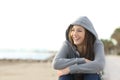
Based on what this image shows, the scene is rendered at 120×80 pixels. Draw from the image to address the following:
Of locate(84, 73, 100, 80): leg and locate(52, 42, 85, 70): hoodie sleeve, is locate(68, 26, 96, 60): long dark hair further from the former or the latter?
locate(84, 73, 100, 80): leg

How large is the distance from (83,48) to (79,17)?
41 cm

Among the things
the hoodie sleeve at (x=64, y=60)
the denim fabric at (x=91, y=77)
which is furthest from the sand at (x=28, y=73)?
the denim fabric at (x=91, y=77)

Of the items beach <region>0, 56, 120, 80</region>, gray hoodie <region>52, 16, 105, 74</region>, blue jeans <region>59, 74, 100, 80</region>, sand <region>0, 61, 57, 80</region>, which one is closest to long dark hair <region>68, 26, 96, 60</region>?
gray hoodie <region>52, 16, 105, 74</region>

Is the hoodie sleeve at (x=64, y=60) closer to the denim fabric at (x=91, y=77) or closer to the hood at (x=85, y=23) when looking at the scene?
the denim fabric at (x=91, y=77)

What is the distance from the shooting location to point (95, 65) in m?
5.21

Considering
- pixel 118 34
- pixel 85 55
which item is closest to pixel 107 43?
pixel 118 34

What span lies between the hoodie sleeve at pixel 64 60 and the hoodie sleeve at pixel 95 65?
5 centimetres

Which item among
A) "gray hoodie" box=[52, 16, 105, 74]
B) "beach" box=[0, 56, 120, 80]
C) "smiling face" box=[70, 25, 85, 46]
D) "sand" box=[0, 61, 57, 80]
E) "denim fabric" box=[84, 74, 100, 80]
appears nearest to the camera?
"denim fabric" box=[84, 74, 100, 80]

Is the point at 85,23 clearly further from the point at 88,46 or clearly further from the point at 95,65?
the point at 95,65

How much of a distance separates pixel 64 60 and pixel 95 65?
374mm

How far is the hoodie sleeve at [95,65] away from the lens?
5.12 m

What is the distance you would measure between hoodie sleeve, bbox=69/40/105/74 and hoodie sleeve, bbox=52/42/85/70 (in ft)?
0.18

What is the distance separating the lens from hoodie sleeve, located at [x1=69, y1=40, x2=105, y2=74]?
5117mm

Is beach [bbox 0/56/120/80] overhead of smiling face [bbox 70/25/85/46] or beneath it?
beneath
